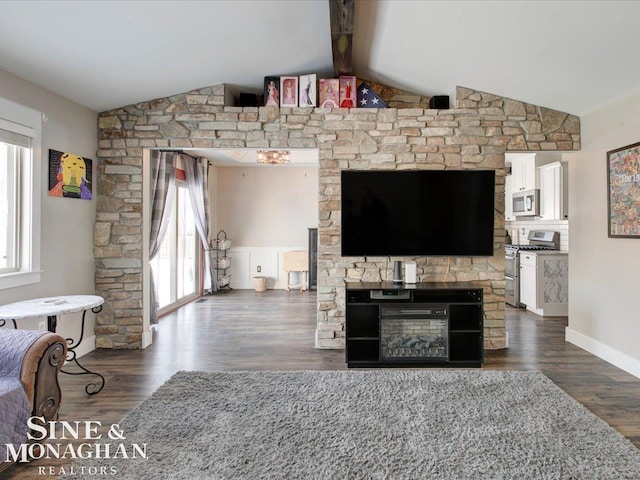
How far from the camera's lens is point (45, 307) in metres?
2.60

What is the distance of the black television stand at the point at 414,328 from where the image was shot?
3363 millimetres

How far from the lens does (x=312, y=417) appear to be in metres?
2.42

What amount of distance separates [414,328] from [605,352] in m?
1.85

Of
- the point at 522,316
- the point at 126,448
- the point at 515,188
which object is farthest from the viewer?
the point at 515,188

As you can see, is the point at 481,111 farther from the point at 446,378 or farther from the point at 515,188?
the point at 515,188

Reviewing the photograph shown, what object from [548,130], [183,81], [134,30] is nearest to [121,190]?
[183,81]

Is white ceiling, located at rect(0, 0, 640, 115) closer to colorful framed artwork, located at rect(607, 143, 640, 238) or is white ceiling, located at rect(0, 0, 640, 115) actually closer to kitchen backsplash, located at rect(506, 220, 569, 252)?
colorful framed artwork, located at rect(607, 143, 640, 238)

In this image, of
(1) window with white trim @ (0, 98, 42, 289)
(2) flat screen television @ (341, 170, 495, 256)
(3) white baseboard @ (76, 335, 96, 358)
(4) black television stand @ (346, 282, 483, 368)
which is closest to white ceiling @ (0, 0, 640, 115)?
(1) window with white trim @ (0, 98, 42, 289)

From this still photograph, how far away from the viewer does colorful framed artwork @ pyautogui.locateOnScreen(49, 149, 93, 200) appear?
332 cm

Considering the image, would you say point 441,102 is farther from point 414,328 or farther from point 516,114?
point 414,328

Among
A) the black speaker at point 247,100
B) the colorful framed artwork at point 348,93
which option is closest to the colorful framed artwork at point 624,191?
the colorful framed artwork at point 348,93

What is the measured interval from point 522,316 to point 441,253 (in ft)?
8.08

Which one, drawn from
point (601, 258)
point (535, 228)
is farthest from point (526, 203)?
point (601, 258)

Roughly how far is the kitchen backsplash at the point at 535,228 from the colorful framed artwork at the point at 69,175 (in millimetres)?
6219
